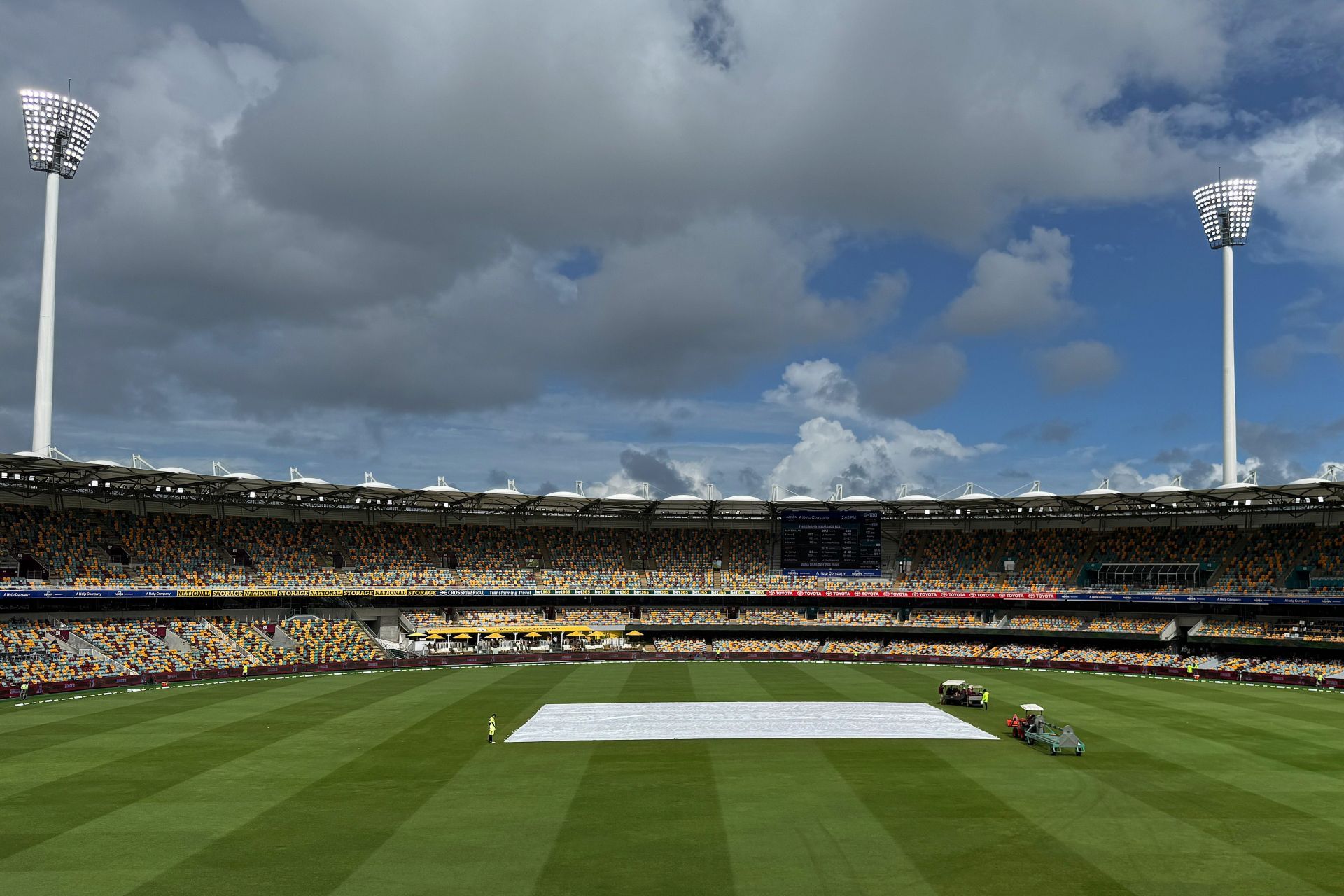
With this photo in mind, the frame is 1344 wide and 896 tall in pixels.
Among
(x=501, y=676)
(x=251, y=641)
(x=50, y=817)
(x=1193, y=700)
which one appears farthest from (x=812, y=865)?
(x=251, y=641)

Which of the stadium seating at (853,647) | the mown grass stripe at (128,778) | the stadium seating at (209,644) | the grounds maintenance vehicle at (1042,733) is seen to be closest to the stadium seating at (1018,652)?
the stadium seating at (853,647)

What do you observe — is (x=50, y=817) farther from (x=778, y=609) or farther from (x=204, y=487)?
(x=778, y=609)

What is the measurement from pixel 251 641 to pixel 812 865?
57568 mm

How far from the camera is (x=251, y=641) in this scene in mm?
68562

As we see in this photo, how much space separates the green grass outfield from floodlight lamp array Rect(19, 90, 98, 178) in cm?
4399

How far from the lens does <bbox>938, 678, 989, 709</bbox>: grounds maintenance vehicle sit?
4619 centimetres

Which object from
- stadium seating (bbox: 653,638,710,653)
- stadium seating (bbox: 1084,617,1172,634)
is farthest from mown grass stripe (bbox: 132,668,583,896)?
stadium seating (bbox: 1084,617,1172,634)

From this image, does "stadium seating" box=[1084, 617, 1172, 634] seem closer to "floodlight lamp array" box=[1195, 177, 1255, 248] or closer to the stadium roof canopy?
the stadium roof canopy

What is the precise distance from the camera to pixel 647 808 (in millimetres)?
26719

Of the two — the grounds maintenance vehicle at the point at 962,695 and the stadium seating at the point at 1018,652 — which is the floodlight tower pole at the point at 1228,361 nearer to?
the stadium seating at the point at 1018,652

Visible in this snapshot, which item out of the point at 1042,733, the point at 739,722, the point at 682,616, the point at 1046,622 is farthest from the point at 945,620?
the point at 1042,733

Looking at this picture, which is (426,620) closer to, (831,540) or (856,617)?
(831,540)

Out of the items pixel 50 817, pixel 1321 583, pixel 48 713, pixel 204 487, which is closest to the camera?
pixel 50 817

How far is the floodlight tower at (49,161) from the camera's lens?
68.8 metres
